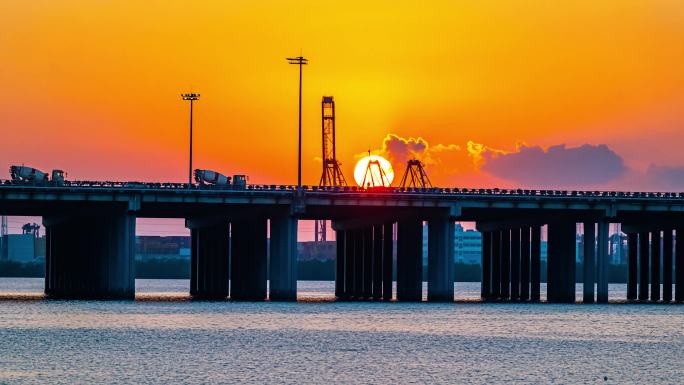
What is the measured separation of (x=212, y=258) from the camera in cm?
18888

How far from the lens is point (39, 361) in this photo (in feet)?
275

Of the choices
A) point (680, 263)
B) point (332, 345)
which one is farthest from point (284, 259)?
point (332, 345)

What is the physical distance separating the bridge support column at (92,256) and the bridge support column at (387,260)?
121ft

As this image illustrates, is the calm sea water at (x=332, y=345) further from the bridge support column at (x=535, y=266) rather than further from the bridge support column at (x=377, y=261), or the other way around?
the bridge support column at (x=535, y=266)

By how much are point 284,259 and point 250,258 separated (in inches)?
685

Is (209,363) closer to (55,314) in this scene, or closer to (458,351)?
(458,351)

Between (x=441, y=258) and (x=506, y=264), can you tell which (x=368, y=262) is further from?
(x=441, y=258)

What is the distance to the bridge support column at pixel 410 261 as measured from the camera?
17738cm

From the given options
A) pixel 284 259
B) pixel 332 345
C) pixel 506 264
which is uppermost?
pixel 284 259

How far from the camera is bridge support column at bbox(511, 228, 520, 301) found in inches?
7535

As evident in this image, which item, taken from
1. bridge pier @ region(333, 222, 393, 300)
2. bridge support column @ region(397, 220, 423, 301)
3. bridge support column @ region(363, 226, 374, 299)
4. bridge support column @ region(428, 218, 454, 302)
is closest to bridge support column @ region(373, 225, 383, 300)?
bridge pier @ region(333, 222, 393, 300)

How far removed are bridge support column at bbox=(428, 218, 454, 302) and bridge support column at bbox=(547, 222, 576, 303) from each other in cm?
1718

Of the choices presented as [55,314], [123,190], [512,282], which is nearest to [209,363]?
[55,314]

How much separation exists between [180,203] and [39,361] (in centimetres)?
7577
